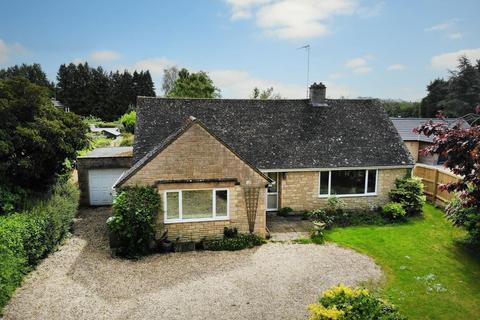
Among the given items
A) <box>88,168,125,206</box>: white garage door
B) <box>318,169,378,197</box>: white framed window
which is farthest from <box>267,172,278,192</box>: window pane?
<box>88,168,125,206</box>: white garage door

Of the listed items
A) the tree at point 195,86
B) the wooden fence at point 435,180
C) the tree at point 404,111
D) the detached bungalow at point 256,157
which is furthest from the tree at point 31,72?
the wooden fence at point 435,180

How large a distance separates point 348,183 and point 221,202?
8.17 meters

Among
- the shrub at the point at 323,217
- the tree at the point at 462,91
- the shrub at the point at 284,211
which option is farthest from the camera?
the tree at the point at 462,91

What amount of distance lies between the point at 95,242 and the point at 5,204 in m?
3.87

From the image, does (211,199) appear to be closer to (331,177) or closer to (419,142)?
(331,177)

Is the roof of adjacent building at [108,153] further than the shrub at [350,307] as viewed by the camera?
Yes

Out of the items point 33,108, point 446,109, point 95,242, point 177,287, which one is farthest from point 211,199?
point 446,109

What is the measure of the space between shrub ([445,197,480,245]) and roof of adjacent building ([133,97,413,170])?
4.13 m

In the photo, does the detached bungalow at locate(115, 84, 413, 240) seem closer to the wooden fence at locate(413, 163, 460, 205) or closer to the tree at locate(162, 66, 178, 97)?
the wooden fence at locate(413, 163, 460, 205)

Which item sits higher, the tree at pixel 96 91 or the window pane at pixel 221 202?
the tree at pixel 96 91

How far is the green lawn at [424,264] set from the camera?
418 inches

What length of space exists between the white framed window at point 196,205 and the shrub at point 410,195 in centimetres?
1007

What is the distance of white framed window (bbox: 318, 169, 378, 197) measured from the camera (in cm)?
1912

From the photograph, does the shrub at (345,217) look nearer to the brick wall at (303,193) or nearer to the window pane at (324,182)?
the brick wall at (303,193)
